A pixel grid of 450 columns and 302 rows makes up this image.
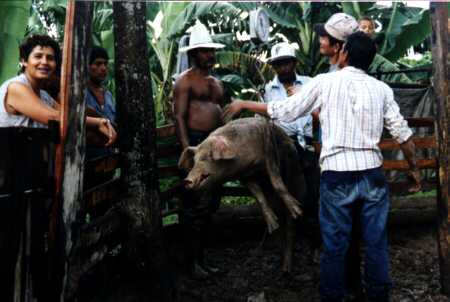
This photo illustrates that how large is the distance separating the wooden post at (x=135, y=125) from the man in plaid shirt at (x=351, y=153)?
3.11ft

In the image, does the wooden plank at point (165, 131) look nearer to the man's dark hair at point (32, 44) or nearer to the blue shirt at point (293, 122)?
the blue shirt at point (293, 122)

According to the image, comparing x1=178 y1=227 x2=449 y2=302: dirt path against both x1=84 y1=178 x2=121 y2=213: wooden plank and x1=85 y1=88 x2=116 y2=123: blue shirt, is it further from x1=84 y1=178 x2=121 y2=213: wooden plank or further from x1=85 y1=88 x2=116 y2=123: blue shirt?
x1=85 y1=88 x2=116 y2=123: blue shirt

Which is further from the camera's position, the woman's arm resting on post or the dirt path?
the dirt path

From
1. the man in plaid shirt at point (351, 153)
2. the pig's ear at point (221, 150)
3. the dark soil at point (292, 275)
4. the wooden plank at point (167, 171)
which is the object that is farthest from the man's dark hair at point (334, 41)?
the wooden plank at point (167, 171)

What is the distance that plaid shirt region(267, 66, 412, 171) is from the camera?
133 inches

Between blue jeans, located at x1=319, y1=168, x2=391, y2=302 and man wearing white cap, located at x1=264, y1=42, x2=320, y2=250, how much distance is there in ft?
5.17

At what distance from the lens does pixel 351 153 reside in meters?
3.37

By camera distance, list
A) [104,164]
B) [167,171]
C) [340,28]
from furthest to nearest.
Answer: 1. [167,171]
2. [104,164]
3. [340,28]

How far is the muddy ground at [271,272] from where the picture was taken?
437 cm

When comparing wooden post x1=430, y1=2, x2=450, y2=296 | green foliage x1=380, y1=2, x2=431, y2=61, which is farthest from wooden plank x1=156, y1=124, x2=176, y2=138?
green foliage x1=380, y1=2, x2=431, y2=61

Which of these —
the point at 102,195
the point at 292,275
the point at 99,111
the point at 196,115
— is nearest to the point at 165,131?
the point at 196,115

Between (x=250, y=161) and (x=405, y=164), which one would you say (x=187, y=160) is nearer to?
(x=250, y=161)

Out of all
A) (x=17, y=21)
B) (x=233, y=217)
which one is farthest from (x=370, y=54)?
(x=17, y=21)

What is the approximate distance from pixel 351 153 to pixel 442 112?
1.28 m
